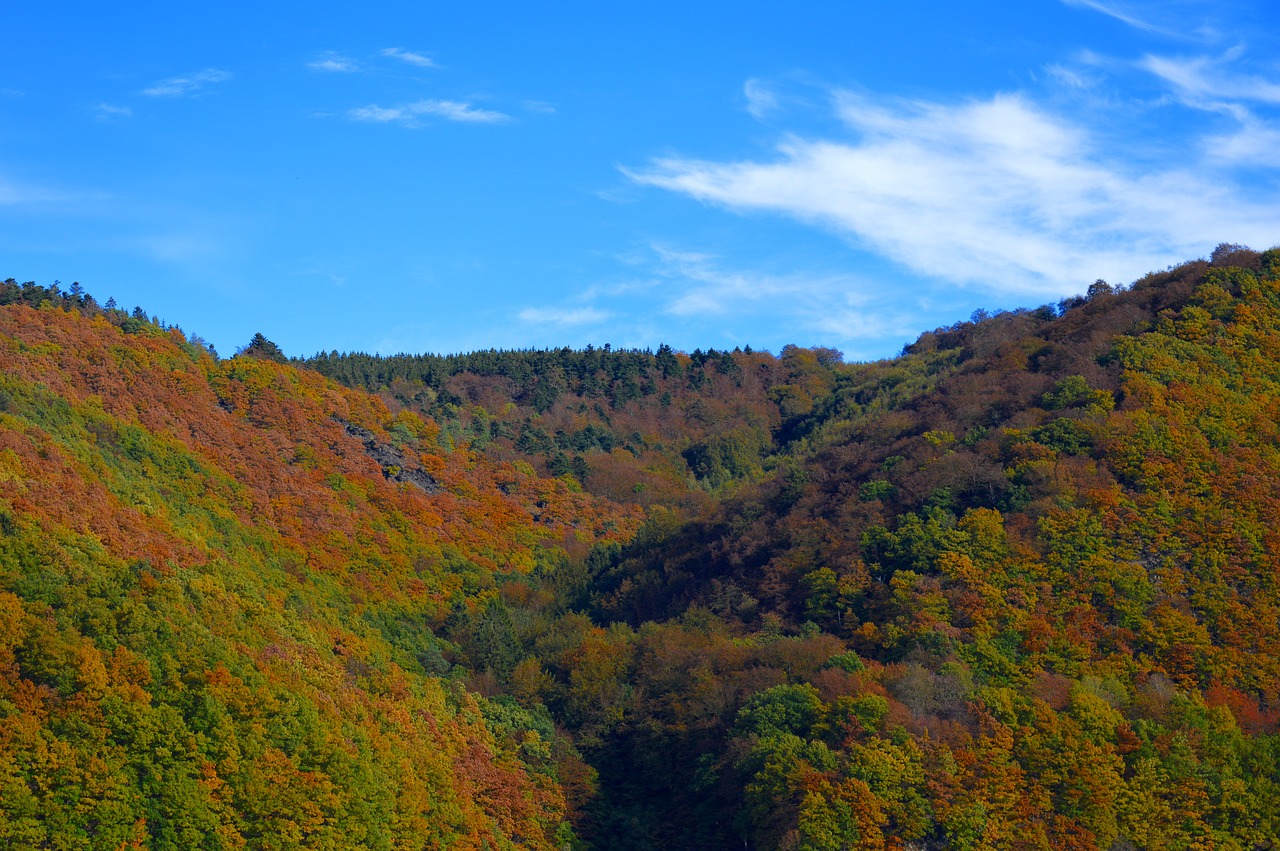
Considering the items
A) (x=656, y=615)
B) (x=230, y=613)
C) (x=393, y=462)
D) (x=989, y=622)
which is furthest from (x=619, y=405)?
(x=230, y=613)

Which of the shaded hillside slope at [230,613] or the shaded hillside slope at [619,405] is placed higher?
the shaded hillside slope at [619,405]

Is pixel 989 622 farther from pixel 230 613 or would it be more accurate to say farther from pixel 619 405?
pixel 619 405

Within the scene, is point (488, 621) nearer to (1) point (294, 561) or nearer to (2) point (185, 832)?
(1) point (294, 561)

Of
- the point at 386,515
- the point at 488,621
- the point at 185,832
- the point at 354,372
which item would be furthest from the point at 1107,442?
the point at 354,372

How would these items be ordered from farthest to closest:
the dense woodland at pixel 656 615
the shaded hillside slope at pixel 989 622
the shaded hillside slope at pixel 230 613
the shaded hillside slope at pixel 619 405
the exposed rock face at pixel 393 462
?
the shaded hillside slope at pixel 619 405 → the exposed rock face at pixel 393 462 → the shaded hillside slope at pixel 989 622 → the dense woodland at pixel 656 615 → the shaded hillside slope at pixel 230 613

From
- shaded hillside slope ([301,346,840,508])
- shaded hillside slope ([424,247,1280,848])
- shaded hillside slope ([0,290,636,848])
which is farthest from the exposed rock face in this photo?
shaded hillside slope ([424,247,1280,848])

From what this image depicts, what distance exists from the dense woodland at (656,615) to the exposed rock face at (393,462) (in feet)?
1.19

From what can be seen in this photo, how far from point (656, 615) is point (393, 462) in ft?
78.6

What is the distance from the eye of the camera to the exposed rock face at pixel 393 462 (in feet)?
309

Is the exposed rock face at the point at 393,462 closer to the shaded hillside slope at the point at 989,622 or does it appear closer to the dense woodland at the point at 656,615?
the dense woodland at the point at 656,615

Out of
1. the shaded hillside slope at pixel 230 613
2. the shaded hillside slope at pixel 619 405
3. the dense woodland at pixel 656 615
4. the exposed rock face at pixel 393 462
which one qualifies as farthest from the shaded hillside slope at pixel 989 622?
the shaded hillside slope at pixel 619 405

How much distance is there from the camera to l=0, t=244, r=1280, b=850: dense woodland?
54.6 meters

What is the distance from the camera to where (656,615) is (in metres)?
80.9

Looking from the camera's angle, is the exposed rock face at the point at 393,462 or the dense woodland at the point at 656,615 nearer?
the dense woodland at the point at 656,615
